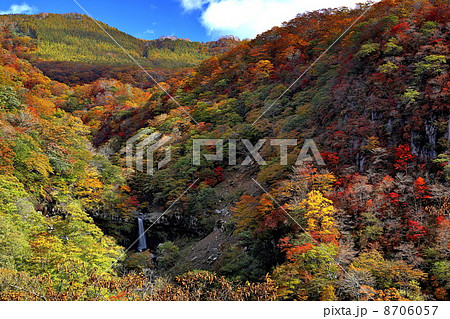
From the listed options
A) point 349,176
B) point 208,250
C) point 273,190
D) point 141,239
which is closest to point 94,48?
point 141,239

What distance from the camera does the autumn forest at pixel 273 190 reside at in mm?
10359

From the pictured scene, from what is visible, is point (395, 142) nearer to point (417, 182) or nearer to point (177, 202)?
point (417, 182)

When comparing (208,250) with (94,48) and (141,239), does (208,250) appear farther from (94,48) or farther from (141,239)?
(94,48)

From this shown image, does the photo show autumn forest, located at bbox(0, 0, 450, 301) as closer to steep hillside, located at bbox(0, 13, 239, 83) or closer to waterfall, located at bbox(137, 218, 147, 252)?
waterfall, located at bbox(137, 218, 147, 252)

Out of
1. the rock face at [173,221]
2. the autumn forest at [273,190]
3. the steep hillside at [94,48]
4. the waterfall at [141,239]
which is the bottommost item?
the waterfall at [141,239]

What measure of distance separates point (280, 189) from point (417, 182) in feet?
17.7

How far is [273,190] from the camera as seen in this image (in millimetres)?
15711

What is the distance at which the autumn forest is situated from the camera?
10.4 m

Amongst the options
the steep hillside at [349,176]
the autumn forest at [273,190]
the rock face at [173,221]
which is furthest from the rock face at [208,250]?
the rock face at [173,221]

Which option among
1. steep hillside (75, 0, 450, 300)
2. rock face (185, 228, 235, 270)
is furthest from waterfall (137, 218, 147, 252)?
rock face (185, 228, 235, 270)

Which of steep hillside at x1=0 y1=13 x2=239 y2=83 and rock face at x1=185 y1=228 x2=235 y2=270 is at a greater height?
steep hillside at x1=0 y1=13 x2=239 y2=83

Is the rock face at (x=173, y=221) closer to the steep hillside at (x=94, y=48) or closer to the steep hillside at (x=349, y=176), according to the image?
the steep hillside at (x=349, y=176)

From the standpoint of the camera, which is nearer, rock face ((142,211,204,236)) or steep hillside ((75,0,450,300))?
steep hillside ((75,0,450,300))

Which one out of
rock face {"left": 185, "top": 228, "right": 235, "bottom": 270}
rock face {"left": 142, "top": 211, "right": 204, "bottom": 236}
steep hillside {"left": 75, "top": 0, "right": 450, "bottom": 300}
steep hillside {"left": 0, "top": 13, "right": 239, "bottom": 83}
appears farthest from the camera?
steep hillside {"left": 0, "top": 13, "right": 239, "bottom": 83}
